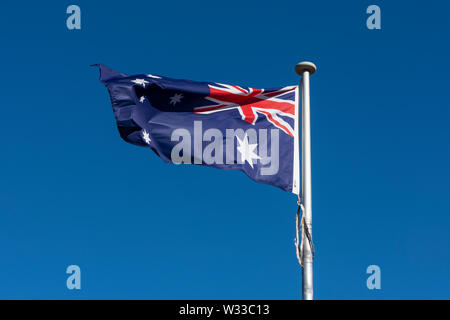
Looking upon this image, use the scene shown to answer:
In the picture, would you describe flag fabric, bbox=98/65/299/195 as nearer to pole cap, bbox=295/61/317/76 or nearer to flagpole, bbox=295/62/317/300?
flagpole, bbox=295/62/317/300

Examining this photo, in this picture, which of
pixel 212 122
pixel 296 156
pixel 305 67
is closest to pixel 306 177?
pixel 296 156

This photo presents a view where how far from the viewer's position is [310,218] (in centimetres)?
1298

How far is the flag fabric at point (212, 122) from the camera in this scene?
571 inches

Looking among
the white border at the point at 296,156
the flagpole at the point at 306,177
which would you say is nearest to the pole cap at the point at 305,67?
the flagpole at the point at 306,177

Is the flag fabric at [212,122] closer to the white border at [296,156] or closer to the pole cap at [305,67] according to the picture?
the white border at [296,156]

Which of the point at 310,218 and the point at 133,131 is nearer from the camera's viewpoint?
the point at 310,218

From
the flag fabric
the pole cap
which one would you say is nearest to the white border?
the flag fabric

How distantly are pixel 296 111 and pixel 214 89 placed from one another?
82.1 inches

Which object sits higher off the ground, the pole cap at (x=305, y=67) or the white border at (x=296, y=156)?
the pole cap at (x=305, y=67)

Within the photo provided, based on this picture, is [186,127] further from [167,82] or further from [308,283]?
[308,283]

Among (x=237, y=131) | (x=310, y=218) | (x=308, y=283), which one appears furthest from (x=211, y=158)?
(x=308, y=283)

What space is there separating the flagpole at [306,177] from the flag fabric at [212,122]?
2.10ft

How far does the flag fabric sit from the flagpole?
64 centimetres
